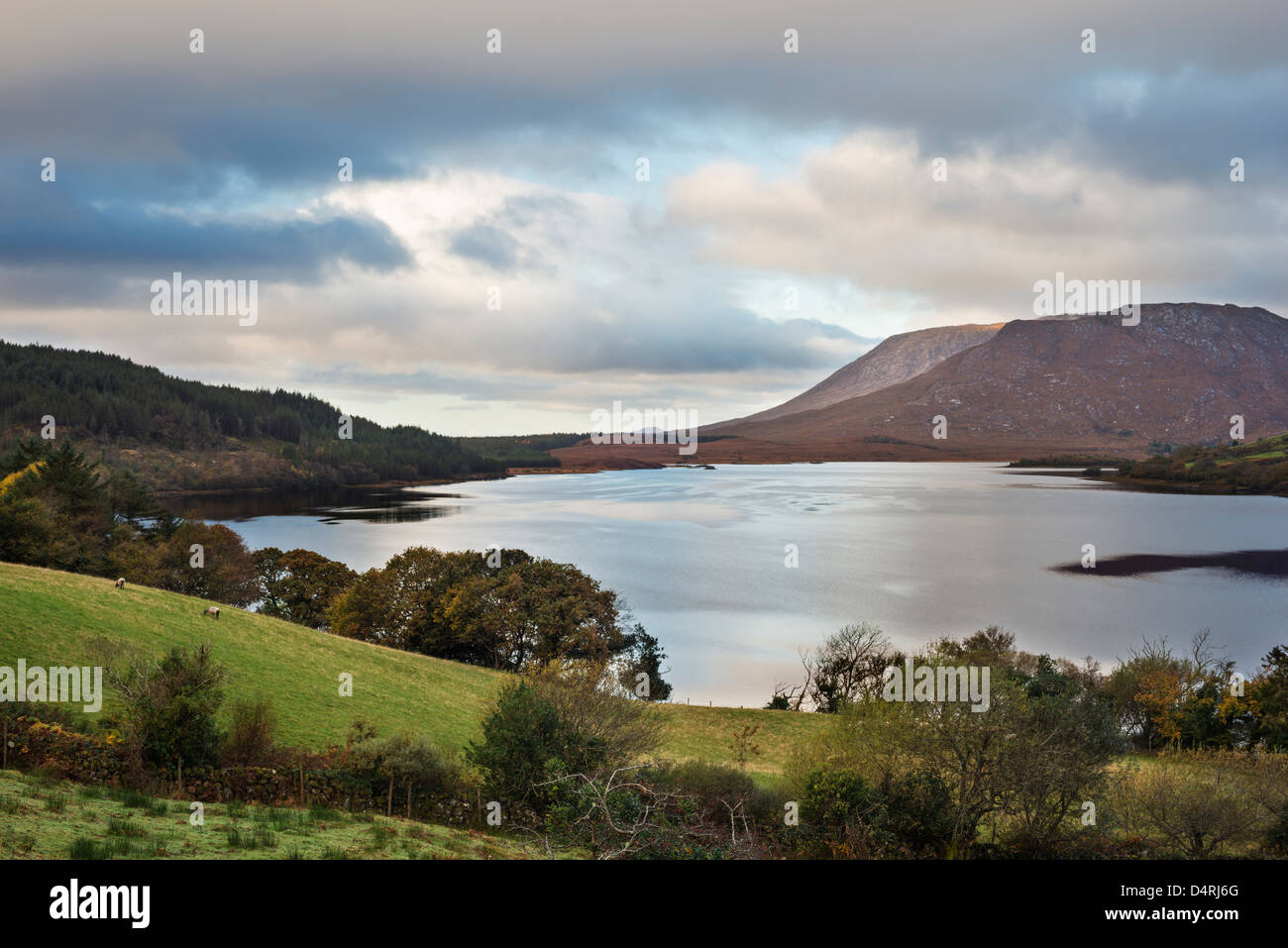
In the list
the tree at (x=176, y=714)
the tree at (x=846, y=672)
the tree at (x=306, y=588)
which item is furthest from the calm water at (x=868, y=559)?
the tree at (x=176, y=714)

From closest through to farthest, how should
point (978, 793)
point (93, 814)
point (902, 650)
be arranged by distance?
point (93, 814) < point (978, 793) < point (902, 650)

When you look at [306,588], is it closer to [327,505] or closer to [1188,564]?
[1188,564]

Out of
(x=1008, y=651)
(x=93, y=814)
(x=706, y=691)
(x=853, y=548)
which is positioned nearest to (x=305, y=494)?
(x=853, y=548)

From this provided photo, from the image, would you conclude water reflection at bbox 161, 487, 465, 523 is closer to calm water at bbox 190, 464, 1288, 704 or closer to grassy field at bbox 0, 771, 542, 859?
calm water at bbox 190, 464, 1288, 704

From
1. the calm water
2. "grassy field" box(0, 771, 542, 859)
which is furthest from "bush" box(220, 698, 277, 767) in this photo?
the calm water
